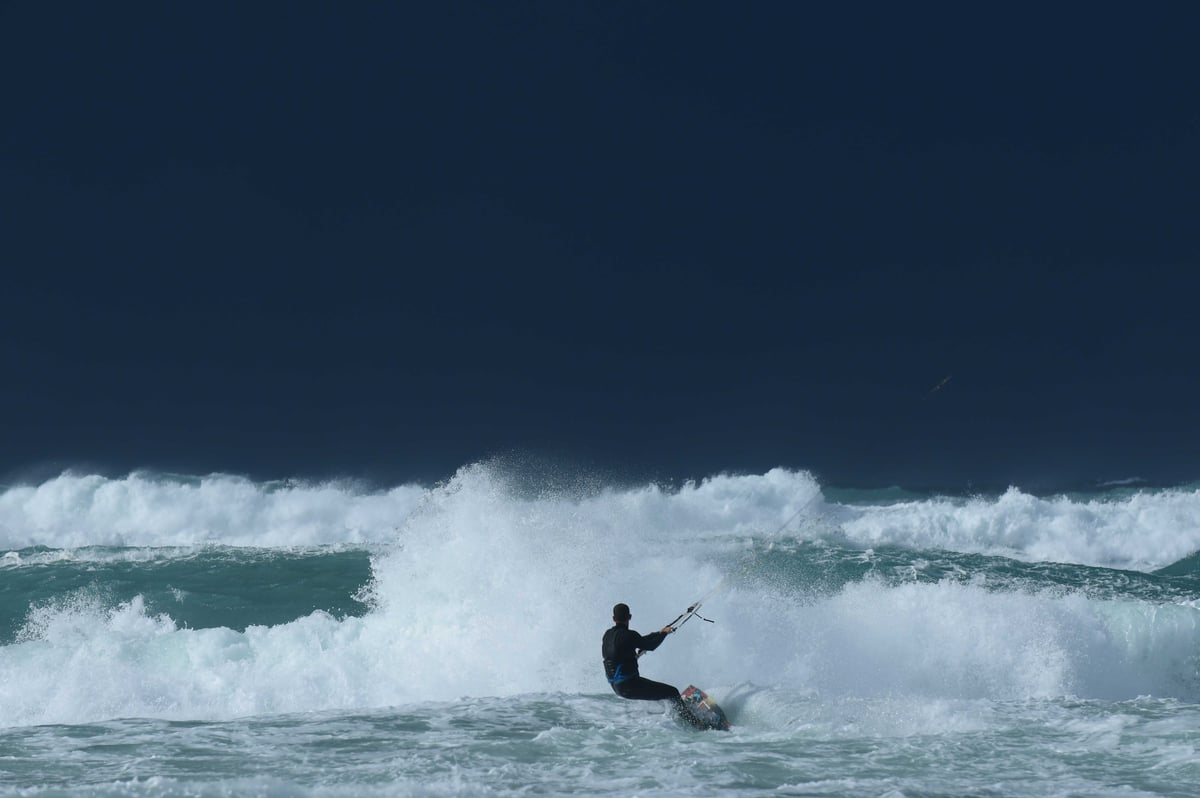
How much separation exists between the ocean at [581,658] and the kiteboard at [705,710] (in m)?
0.26

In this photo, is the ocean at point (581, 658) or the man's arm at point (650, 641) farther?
the man's arm at point (650, 641)

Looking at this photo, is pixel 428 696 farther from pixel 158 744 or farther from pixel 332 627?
pixel 158 744

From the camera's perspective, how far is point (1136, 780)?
10328mm

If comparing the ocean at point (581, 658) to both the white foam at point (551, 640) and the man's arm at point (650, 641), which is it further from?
the man's arm at point (650, 641)

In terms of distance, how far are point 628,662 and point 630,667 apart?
73mm

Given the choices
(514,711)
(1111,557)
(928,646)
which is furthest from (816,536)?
(514,711)

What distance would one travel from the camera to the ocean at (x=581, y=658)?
1059cm

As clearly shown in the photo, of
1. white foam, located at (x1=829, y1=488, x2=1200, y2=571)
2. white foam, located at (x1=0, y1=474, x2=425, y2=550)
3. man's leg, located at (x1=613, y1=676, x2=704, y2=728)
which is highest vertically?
white foam, located at (x1=0, y1=474, x2=425, y2=550)

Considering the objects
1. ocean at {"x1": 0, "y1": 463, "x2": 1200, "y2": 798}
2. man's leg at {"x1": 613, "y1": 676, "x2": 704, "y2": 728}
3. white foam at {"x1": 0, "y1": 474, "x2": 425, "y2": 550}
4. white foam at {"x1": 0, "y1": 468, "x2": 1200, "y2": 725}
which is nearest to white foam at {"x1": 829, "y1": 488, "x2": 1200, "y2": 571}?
ocean at {"x1": 0, "y1": 463, "x2": 1200, "y2": 798}

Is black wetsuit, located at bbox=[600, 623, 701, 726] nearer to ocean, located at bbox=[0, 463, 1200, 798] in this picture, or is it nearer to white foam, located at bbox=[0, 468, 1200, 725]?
ocean, located at bbox=[0, 463, 1200, 798]

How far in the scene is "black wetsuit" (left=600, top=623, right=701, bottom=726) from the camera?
42.0 ft

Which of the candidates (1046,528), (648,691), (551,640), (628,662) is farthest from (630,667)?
(1046,528)

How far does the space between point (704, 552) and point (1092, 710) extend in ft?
48.4

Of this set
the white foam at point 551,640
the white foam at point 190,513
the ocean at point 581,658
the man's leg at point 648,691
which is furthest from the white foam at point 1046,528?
the man's leg at point 648,691
